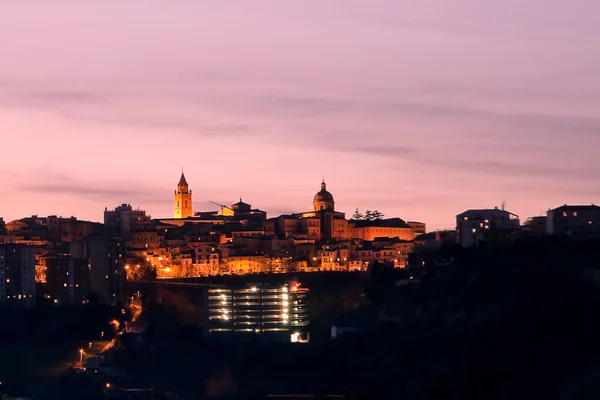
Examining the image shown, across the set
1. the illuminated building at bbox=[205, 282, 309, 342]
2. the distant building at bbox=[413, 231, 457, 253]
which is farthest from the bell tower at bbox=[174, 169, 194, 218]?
the illuminated building at bbox=[205, 282, 309, 342]

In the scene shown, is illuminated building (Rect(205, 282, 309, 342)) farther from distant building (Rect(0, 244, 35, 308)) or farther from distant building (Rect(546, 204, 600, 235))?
distant building (Rect(546, 204, 600, 235))

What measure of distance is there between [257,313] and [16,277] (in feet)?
45.2

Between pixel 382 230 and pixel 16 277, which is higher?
pixel 382 230

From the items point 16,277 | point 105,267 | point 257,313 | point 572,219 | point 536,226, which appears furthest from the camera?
point 16,277

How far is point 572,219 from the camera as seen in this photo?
206 ft

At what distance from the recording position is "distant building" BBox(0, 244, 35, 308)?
270 feet

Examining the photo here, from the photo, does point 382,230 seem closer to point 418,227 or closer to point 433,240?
point 418,227

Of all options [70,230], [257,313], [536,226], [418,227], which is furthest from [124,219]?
[536,226]

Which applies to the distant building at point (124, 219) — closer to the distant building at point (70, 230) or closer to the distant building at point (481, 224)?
the distant building at point (70, 230)

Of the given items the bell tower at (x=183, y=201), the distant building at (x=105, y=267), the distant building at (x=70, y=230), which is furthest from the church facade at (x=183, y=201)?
the distant building at (x=105, y=267)

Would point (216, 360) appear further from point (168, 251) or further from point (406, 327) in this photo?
point (168, 251)

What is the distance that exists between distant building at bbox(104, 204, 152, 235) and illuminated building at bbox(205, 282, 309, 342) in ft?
71.1

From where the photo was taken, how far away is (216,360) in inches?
2650

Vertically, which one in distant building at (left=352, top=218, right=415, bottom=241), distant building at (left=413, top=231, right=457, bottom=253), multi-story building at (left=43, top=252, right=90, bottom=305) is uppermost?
distant building at (left=352, top=218, right=415, bottom=241)
